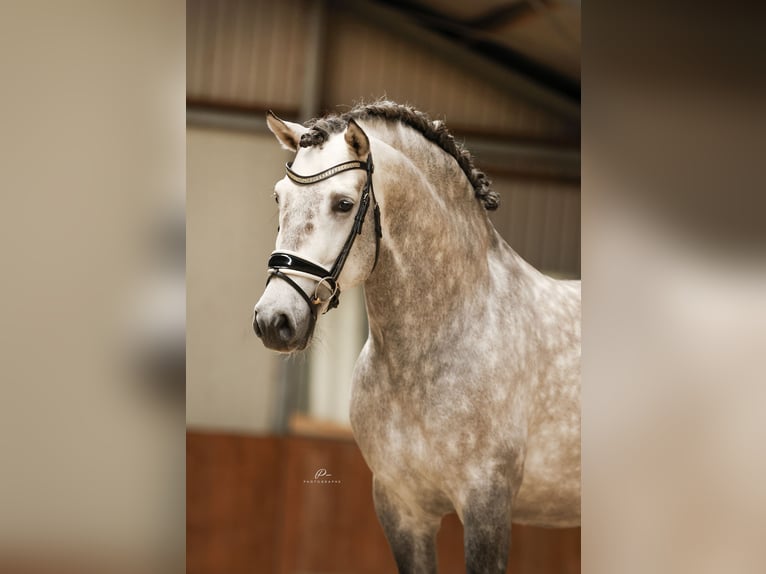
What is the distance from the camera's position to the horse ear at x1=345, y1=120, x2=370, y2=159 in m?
2.11

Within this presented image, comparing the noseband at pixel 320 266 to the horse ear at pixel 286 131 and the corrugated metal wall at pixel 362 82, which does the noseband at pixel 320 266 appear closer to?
the horse ear at pixel 286 131

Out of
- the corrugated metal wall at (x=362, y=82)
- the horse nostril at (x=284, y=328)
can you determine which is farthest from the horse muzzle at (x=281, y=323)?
the corrugated metal wall at (x=362, y=82)

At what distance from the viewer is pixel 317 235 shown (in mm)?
2061

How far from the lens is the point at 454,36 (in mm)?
2518

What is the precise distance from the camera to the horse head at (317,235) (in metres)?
2.02

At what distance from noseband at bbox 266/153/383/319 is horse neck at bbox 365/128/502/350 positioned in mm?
32

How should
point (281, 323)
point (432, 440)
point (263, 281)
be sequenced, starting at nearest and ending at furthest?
point (281, 323) < point (432, 440) < point (263, 281)

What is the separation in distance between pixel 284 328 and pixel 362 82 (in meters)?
0.81

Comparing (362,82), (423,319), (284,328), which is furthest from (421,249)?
(362,82)

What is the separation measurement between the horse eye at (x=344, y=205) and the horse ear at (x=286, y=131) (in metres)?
0.27

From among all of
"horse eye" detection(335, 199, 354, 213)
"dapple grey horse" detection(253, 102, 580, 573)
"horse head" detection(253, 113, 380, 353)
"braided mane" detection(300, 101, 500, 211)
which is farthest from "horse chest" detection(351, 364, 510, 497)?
"braided mane" detection(300, 101, 500, 211)

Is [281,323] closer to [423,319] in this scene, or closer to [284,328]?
[284,328]

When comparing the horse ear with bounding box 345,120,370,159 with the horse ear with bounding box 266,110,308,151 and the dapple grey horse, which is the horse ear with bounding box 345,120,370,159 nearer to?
the dapple grey horse

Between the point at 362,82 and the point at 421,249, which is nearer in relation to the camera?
the point at 421,249
